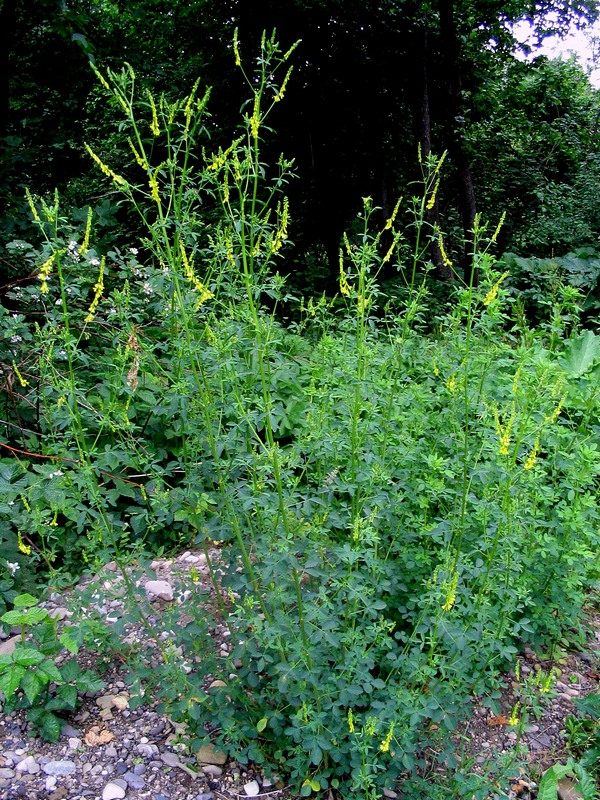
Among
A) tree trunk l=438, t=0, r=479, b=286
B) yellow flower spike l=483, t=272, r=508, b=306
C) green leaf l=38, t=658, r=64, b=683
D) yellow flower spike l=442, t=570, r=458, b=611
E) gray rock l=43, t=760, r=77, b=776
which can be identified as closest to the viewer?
yellow flower spike l=442, t=570, r=458, b=611

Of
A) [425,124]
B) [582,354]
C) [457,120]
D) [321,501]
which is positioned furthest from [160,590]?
[457,120]

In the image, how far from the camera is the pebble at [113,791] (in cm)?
243

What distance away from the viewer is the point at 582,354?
4.66 meters

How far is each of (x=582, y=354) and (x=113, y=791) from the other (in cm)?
388

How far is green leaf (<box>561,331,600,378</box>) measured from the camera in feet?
14.9

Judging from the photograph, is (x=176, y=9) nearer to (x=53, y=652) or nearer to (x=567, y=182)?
(x=567, y=182)

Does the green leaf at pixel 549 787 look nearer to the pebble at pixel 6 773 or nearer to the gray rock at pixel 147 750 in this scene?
the gray rock at pixel 147 750

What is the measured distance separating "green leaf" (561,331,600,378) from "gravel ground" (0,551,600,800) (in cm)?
224

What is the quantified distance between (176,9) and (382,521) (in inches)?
324

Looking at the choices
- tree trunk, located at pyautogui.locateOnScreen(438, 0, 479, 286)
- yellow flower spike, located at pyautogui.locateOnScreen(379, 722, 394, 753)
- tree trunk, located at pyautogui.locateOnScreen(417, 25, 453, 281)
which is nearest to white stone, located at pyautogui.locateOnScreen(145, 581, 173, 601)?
yellow flower spike, located at pyautogui.locateOnScreen(379, 722, 394, 753)

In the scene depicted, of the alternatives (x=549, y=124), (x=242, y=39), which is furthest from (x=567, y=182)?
(x=242, y=39)

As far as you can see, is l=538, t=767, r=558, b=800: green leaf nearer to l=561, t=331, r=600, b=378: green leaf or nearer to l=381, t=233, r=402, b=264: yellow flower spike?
l=381, t=233, r=402, b=264: yellow flower spike

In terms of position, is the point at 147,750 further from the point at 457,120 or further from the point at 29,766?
the point at 457,120

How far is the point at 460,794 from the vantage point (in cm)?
232
